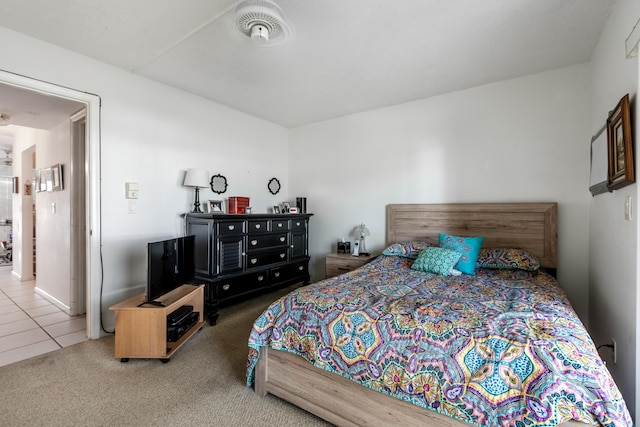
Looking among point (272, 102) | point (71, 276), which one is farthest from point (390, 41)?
point (71, 276)

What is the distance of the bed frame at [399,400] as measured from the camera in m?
1.42

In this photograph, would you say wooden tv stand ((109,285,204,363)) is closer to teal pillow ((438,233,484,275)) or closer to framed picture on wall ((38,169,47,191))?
teal pillow ((438,233,484,275))

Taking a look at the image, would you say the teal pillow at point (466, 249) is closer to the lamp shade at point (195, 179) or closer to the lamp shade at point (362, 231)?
the lamp shade at point (362, 231)

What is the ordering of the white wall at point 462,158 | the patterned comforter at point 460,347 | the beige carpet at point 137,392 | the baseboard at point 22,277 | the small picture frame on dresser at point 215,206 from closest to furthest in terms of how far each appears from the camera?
1. the patterned comforter at point 460,347
2. the beige carpet at point 137,392
3. the white wall at point 462,158
4. the small picture frame on dresser at point 215,206
5. the baseboard at point 22,277

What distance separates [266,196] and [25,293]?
3545 millimetres

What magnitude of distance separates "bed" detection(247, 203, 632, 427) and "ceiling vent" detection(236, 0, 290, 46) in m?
1.77

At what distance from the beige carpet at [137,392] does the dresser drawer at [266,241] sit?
1.14 meters

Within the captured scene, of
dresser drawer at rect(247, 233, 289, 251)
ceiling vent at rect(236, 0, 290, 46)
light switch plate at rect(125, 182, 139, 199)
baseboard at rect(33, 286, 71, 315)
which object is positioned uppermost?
ceiling vent at rect(236, 0, 290, 46)

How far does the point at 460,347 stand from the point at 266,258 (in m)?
2.62

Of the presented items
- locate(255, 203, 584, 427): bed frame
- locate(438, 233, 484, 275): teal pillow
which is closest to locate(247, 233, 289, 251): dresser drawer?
locate(255, 203, 584, 427): bed frame

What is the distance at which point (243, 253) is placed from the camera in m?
3.32

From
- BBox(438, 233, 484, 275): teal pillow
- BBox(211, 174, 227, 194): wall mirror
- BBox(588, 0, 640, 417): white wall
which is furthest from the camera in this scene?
BBox(211, 174, 227, 194): wall mirror

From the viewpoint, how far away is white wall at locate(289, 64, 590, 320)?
279cm

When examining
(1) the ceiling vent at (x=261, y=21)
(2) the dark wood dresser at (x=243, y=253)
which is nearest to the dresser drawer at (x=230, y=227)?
(2) the dark wood dresser at (x=243, y=253)
